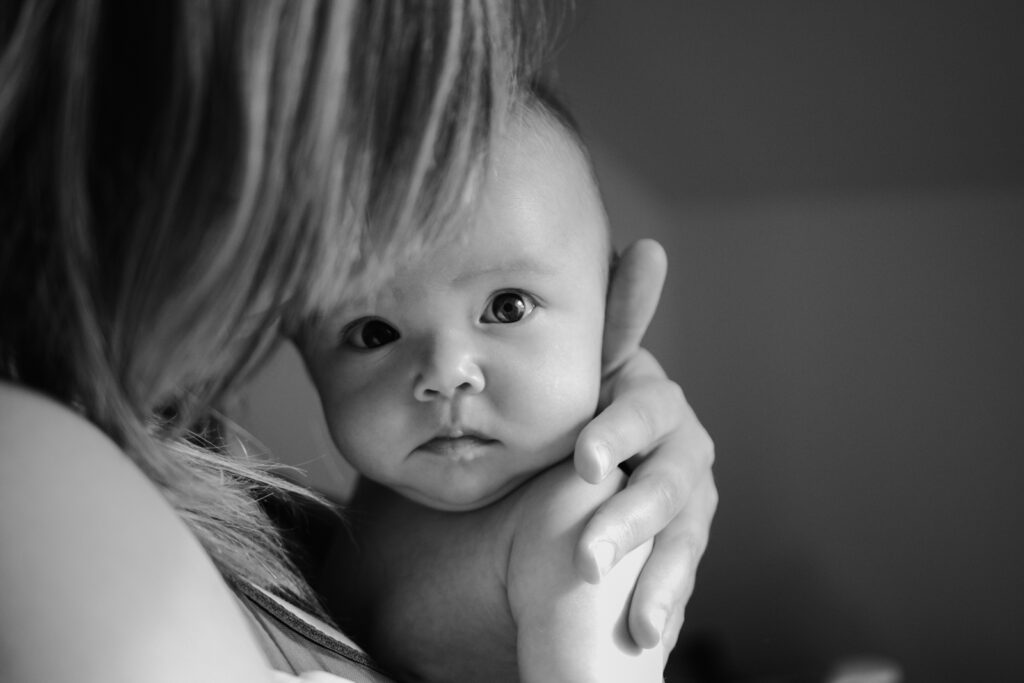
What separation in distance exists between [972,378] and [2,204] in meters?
1.97

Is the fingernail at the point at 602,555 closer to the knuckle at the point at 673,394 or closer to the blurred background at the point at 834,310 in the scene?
the knuckle at the point at 673,394

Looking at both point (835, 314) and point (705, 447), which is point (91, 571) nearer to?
point (705, 447)

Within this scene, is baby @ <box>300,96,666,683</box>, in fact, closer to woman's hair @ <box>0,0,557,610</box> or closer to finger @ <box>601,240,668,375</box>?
finger @ <box>601,240,668,375</box>

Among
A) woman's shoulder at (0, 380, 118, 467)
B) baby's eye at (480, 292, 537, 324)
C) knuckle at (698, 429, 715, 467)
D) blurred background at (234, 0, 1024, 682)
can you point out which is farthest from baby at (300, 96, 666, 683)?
blurred background at (234, 0, 1024, 682)

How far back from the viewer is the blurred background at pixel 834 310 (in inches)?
72.4

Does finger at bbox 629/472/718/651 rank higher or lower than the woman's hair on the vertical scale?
lower

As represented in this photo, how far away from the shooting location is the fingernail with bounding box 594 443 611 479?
0.62 m

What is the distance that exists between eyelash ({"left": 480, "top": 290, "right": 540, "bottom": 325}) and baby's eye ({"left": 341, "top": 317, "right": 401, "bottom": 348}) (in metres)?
0.06

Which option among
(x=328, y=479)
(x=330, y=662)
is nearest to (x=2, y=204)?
(x=330, y=662)

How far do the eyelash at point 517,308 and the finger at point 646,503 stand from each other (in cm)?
13

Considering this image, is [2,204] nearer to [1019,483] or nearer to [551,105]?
[551,105]

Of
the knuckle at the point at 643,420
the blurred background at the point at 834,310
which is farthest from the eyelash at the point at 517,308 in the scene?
the blurred background at the point at 834,310

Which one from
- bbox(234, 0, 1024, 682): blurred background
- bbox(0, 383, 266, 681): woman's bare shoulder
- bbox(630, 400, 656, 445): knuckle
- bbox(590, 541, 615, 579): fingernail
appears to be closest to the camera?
bbox(0, 383, 266, 681): woman's bare shoulder

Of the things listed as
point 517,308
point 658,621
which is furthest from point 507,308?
point 658,621
